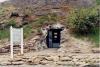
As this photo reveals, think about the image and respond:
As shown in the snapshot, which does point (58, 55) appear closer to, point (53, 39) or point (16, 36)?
point (16, 36)

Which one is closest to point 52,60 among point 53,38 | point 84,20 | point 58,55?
point 58,55

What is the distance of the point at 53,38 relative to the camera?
25.5 m

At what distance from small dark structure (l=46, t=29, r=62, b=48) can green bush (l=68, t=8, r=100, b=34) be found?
1.90 metres

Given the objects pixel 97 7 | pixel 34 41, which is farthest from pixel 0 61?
pixel 97 7

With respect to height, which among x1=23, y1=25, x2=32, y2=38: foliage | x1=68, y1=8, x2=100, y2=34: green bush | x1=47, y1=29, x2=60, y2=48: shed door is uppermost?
x1=68, y1=8, x2=100, y2=34: green bush

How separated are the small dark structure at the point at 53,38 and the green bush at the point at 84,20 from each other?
6.25 feet

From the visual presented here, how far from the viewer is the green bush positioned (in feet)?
75.6

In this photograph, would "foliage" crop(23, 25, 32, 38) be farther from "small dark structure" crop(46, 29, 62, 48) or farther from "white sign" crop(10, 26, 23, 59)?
"white sign" crop(10, 26, 23, 59)

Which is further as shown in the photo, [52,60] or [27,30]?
[27,30]

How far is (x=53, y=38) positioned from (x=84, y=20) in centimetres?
318

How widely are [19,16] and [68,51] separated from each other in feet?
15.6

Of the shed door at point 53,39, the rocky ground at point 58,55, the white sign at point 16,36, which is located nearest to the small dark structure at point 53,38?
the shed door at point 53,39

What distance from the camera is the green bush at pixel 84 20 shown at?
23047 millimetres

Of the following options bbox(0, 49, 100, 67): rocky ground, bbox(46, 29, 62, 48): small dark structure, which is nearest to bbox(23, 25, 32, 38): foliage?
bbox(46, 29, 62, 48): small dark structure
